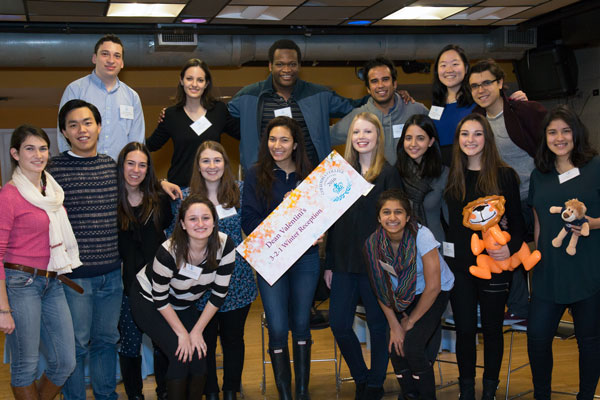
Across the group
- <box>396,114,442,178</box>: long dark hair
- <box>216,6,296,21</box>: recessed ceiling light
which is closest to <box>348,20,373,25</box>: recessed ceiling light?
<box>216,6,296,21</box>: recessed ceiling light

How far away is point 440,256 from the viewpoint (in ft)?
10.9

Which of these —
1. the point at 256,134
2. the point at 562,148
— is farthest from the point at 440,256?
the point at 256,134

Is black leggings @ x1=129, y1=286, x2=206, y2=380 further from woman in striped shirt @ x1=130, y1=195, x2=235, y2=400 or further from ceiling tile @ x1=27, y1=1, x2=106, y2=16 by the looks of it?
ceiling tile @ x1=27, y1=1, x2=106, y2=16

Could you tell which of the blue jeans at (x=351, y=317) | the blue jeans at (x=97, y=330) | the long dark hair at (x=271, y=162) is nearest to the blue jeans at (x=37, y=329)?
the blue jeans at (x=97, y=330)

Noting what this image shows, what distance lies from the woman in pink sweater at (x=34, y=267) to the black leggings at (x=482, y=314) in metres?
2.05

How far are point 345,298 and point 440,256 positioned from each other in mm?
580

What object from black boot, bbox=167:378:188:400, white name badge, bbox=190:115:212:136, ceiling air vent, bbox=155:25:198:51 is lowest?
black boot, bbox=167:378:188:400

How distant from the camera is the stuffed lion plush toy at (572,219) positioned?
3.04 m

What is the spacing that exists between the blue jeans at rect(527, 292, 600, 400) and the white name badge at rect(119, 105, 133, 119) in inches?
103

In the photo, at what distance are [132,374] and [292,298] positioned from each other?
3.52 ft

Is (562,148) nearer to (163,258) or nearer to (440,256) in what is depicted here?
(440,256)

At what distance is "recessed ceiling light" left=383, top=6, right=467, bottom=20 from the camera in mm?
6758

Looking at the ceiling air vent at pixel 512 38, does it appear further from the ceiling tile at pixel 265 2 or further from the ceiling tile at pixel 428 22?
A: the ceiling tile at pixel 265 2

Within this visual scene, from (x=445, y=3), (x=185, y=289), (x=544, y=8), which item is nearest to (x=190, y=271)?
(x=185, y=289)
